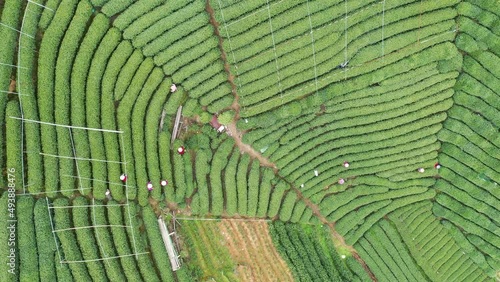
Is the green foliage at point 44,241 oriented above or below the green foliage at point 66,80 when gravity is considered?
below

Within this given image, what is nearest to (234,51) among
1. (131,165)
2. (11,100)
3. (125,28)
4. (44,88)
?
(125,28)

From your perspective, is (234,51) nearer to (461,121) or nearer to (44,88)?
(44,88)

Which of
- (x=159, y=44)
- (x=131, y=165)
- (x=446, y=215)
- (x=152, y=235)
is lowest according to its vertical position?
(x=446, y=215)

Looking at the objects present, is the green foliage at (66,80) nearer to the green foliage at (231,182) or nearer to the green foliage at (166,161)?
the green foliage at (166,161)

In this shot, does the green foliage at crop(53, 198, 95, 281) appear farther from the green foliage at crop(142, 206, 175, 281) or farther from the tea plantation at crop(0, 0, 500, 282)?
the green foliage at crop(142, 206, 175, 281)

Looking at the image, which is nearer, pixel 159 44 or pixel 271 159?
pixel 159 44

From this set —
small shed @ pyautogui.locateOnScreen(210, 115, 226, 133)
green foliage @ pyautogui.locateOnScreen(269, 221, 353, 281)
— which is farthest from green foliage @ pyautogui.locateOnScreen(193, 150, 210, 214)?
green foliage @ pyautogui.locateOnScreen(269, 221, 353, 281)

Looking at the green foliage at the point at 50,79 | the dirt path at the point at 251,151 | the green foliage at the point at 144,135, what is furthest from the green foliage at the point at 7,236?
the dirt path at the point at 251,151

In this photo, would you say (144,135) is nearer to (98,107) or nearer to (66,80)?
(98,107)

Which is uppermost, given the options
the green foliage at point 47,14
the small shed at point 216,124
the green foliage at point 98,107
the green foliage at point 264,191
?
the green foliage at point 47,14
